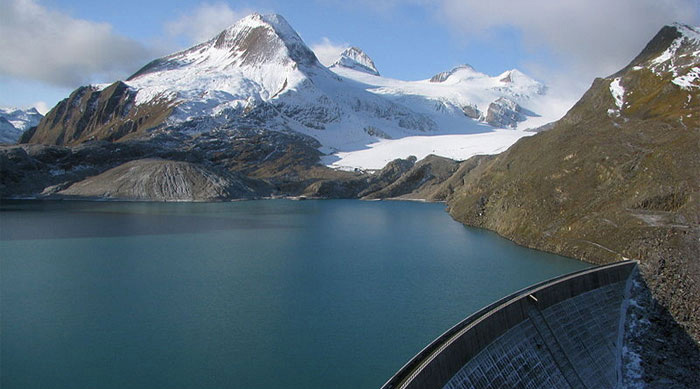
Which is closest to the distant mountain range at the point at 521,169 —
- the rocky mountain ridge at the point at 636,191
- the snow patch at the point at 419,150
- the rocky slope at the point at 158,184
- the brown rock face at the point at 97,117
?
the rocky mountain ridge at the point at 636,191

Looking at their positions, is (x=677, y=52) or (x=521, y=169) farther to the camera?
(x=677, y=52)

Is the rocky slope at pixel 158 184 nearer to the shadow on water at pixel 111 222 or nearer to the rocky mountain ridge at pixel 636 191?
the shadow on water at pixel 111 222

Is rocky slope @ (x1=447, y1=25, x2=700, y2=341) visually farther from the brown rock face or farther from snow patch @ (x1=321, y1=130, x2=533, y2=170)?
the brown rock face

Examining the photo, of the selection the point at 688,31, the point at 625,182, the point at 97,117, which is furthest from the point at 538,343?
the point at 97,117

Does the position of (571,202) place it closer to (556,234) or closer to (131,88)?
(556,234)

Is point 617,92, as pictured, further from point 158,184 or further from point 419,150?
point 419,150

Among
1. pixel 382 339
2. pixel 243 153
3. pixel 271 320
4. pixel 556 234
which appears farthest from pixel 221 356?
pixel 243 153
